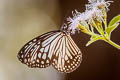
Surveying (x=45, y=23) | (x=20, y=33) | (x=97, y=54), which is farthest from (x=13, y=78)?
(x=97, y=54)

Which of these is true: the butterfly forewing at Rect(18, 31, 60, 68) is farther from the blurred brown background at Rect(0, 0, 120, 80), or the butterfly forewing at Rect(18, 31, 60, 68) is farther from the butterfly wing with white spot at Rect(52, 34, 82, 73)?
the blurred brown background at Rect(0, 0, 120, 80)

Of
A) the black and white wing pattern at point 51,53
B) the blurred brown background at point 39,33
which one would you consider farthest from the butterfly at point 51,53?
the blurred brown background at point 39,33

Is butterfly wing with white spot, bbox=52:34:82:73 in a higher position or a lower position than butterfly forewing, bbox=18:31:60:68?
lower

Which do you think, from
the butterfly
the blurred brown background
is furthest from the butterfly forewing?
the blurred brown background

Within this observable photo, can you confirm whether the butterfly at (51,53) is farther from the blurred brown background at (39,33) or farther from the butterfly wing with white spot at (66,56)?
the blurred brown background at (39,33)

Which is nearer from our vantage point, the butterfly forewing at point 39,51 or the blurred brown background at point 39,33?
the butterfly forewing at point 39,51

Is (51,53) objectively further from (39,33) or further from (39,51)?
(39,33)

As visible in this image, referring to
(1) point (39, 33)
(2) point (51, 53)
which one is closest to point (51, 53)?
(2) point (51, 53)
